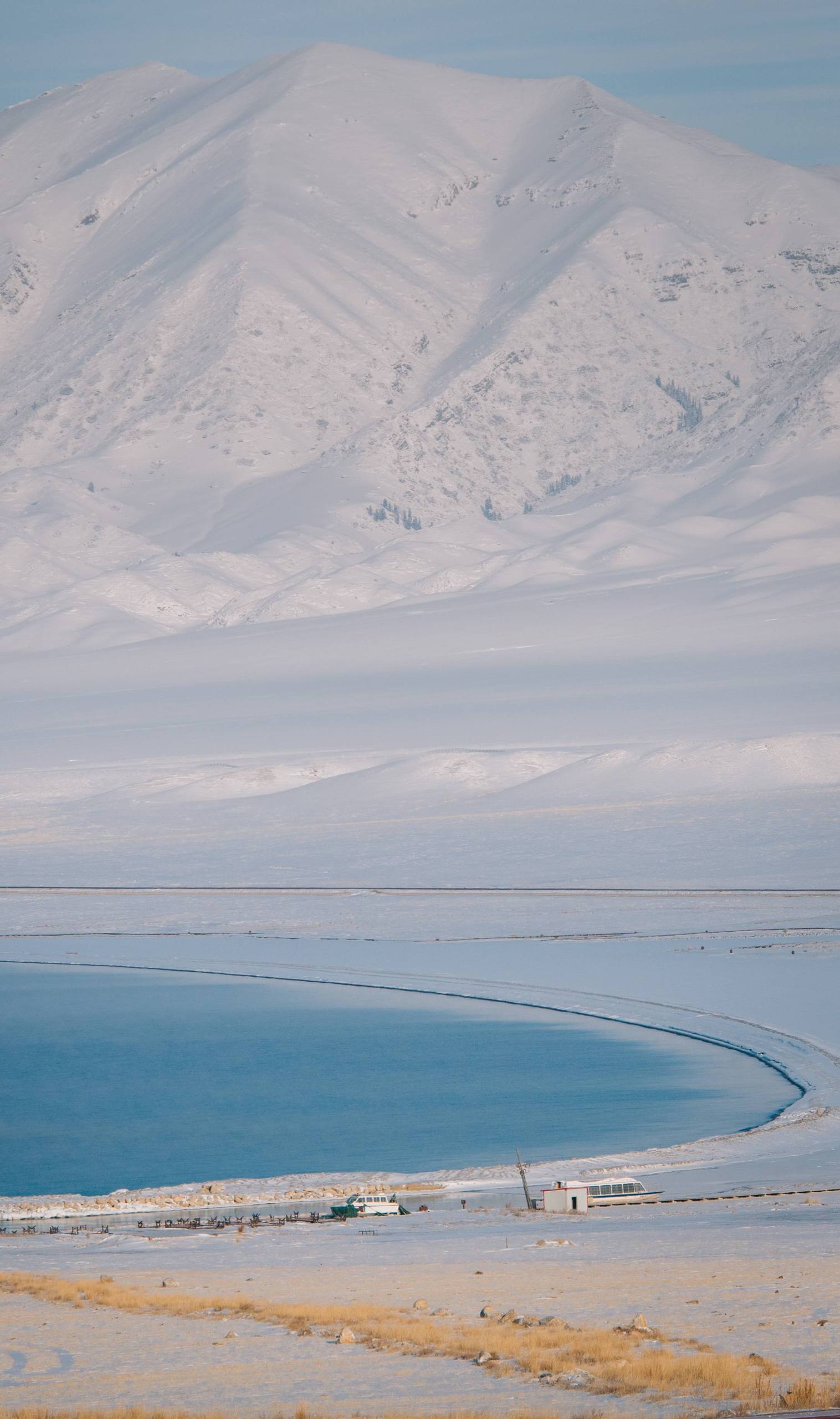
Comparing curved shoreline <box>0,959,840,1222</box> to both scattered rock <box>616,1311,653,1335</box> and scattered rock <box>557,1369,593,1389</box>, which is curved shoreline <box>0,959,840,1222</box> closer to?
Result: scattered rock <box>616,1311,653,1335</box>

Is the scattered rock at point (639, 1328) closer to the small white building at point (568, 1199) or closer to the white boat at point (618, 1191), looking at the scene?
the small white building at point (568, 1199)

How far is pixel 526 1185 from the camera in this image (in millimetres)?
32312

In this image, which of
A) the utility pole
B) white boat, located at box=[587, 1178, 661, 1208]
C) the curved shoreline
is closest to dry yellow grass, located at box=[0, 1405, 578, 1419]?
Answer: the utility pole

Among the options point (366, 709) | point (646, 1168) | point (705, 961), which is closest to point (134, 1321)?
point (646, 1168)

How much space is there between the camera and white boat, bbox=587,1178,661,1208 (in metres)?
31.5

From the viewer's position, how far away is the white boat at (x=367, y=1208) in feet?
103

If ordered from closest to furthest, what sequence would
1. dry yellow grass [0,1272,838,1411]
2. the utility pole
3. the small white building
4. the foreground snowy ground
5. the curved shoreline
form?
dry yellow grass [0,1272,838,1411], the foreground snowy ground, the small white building, the utility pole, the curved shoreline

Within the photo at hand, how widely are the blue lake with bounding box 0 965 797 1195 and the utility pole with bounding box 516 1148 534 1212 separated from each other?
2.43 m

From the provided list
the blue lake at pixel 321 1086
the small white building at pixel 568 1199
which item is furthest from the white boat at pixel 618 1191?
the blue lake at pixel 321 1086

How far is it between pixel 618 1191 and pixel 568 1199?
4.77ft

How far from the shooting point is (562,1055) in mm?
49938

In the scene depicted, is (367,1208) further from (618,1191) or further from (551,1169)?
(551,1169)

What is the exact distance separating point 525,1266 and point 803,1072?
20502 millimetres

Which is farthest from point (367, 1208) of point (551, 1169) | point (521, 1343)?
point (521, 1343)
